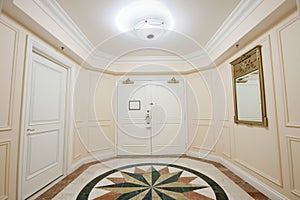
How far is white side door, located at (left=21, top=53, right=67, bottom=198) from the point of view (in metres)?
2.09

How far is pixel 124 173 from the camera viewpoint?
291 centimetres

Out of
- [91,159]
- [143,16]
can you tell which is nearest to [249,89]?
[143,16]

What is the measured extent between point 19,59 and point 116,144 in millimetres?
2846

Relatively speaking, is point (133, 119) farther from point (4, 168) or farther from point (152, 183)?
point (4, 168)

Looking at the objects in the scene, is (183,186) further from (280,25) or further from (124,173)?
(280,25)

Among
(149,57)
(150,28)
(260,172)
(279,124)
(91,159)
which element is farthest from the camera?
(149,57)

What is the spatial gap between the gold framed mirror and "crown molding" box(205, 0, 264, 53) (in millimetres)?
449

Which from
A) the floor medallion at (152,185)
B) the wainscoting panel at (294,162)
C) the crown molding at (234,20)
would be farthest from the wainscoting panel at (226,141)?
the crown molding at (234,20)

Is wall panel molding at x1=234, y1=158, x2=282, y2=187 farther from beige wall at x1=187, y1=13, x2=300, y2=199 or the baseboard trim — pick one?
the baseboard trim

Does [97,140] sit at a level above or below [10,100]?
below

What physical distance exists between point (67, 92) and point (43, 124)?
0.77 metres

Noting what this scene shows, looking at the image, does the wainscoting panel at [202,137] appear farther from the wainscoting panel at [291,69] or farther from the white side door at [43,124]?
the white side door at [43,124]

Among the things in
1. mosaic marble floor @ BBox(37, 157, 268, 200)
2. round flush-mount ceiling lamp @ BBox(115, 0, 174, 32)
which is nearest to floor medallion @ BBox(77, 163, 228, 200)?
mosaic marble floor @ BBox(37, 157, 268, 200)

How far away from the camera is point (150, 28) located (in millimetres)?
2668
